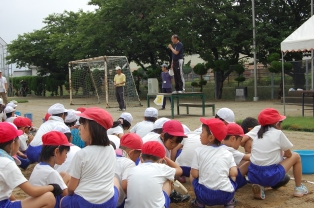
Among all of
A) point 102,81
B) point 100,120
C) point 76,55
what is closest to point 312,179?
point 100,120

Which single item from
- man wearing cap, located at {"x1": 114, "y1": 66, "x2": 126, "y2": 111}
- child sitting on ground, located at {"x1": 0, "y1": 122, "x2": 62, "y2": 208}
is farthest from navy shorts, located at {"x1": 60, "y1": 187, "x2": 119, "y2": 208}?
man wearing cap, located at {"x1": 114, "y1": 66, "x2": 126, "y2": 111}

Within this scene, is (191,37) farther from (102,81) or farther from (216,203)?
(216,203)

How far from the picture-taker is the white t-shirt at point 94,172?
322cm

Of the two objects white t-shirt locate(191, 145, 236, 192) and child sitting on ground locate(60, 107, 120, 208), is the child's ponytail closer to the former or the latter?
white t-shirt locate(191, 145, 236, 192)

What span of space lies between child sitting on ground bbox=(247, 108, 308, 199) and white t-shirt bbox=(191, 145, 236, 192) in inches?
21.8

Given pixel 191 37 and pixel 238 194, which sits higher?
pixel 191 37

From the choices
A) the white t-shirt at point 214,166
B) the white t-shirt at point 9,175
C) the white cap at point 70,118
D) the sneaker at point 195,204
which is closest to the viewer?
the white t-shirt at point 9,175

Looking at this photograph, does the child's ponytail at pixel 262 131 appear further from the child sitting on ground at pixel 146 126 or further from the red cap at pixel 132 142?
the child sitting on ground at pixel 146 126

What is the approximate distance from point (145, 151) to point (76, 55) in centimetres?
2085

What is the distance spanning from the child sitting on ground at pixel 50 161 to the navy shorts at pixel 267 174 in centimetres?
198

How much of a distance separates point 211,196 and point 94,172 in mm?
1246

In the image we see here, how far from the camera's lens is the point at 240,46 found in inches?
764

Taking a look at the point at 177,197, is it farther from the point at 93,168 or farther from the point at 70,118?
the point at 70,118

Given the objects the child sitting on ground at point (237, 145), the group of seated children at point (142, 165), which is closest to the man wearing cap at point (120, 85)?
the group of seated children at point (142, 165)
